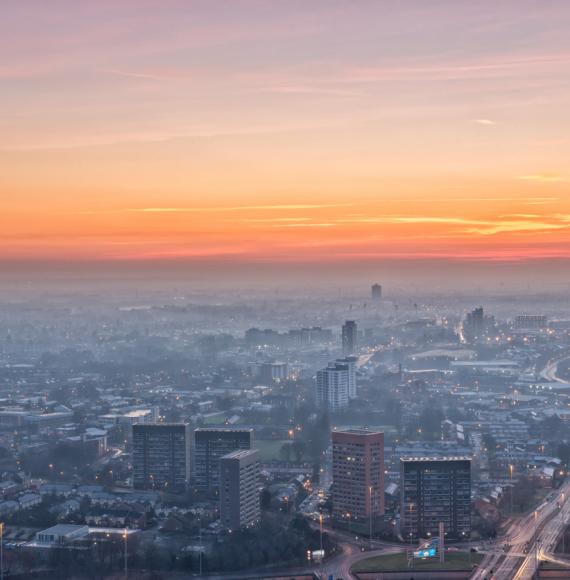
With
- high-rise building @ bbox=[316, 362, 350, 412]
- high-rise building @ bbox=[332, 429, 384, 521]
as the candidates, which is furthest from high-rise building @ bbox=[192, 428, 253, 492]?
high-rise building @ bbox=[316, 362, 350, 412]

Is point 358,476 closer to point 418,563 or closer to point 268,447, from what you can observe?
point 418,563

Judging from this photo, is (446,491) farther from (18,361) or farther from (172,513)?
(18,361)

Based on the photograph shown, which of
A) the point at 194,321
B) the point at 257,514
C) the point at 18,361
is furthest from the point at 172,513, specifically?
the point at 194,321

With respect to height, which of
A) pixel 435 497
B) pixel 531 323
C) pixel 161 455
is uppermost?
pixel 435 497

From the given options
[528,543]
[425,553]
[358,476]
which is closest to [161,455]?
[358,476]

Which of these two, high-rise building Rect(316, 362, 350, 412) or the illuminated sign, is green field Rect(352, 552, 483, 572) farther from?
high-rise building Rect(316, 362, 350, 412)

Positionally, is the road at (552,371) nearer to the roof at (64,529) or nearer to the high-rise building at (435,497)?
the high-rise building at (435,497)

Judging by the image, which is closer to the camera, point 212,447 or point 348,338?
point 212,447
